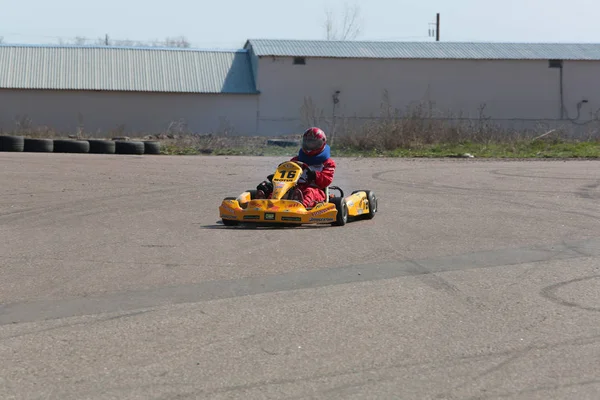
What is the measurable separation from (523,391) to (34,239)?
6876mm

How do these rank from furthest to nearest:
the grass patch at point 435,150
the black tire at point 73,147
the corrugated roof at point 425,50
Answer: the corrugated roof at point 425,50 < the grass patch at point 435,150 < the black tire at point 73,147

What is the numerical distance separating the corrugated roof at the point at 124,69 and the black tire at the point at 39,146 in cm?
1573

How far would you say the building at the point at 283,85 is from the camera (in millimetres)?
42906

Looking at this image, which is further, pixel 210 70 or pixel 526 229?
pixel 210 70

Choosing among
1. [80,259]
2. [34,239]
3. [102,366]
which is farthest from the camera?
[34,239]

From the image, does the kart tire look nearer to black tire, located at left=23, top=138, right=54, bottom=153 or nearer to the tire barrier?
the tire barrier

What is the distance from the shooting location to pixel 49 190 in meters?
15.7

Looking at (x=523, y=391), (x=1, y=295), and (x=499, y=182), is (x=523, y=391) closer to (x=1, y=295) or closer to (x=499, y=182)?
(x=1, y=295)

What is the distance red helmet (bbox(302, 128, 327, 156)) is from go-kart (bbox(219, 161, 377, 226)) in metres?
0.43

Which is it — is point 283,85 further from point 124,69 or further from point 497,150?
point 497,150

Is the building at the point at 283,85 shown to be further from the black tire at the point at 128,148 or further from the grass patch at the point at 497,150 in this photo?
the black tire at the point at 128,148

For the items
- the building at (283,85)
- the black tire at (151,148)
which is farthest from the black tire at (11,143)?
the building at (283,85)

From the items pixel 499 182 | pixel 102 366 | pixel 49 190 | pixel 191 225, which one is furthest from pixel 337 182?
pixel 102 366

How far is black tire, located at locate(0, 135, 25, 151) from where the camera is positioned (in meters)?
27.1
